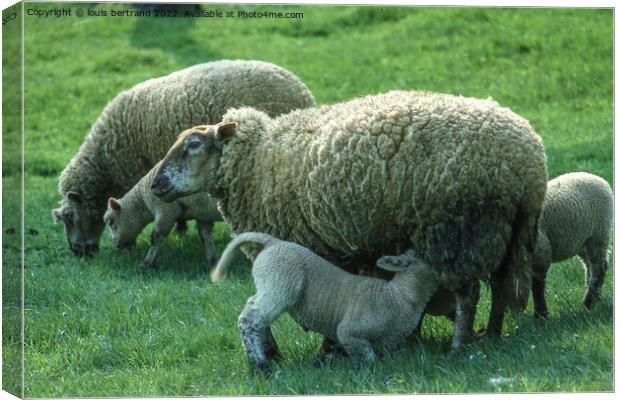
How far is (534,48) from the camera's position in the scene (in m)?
10.5

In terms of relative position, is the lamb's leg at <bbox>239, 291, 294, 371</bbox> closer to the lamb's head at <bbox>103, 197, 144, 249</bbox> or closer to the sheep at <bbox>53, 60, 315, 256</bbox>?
the sheep at <bbox>53, 60, 315, 256</bbox>

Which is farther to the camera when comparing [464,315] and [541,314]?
[541,314]

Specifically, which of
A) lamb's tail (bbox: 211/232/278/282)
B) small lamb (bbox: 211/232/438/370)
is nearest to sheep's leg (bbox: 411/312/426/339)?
small lamb (bbox: 211/232/438/370)

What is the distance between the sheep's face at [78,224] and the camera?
10.9 m

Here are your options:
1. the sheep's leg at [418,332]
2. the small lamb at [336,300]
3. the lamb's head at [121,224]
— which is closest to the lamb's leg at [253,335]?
the small lamb at [336,300]

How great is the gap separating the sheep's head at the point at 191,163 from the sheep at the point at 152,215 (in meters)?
2.16

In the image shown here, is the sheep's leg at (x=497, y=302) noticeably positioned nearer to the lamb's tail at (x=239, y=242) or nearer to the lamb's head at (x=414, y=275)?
the lamb's head at (x=414, y=275)

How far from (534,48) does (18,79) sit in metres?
5.86

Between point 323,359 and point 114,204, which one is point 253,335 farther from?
point 114,204

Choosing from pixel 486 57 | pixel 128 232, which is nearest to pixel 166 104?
pixel 128 232

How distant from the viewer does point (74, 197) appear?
10953 millimetres

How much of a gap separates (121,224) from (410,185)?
4598 millimetres

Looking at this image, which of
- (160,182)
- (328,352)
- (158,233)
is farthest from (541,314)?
(158,233)

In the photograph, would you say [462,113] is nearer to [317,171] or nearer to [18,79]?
[317,171]
